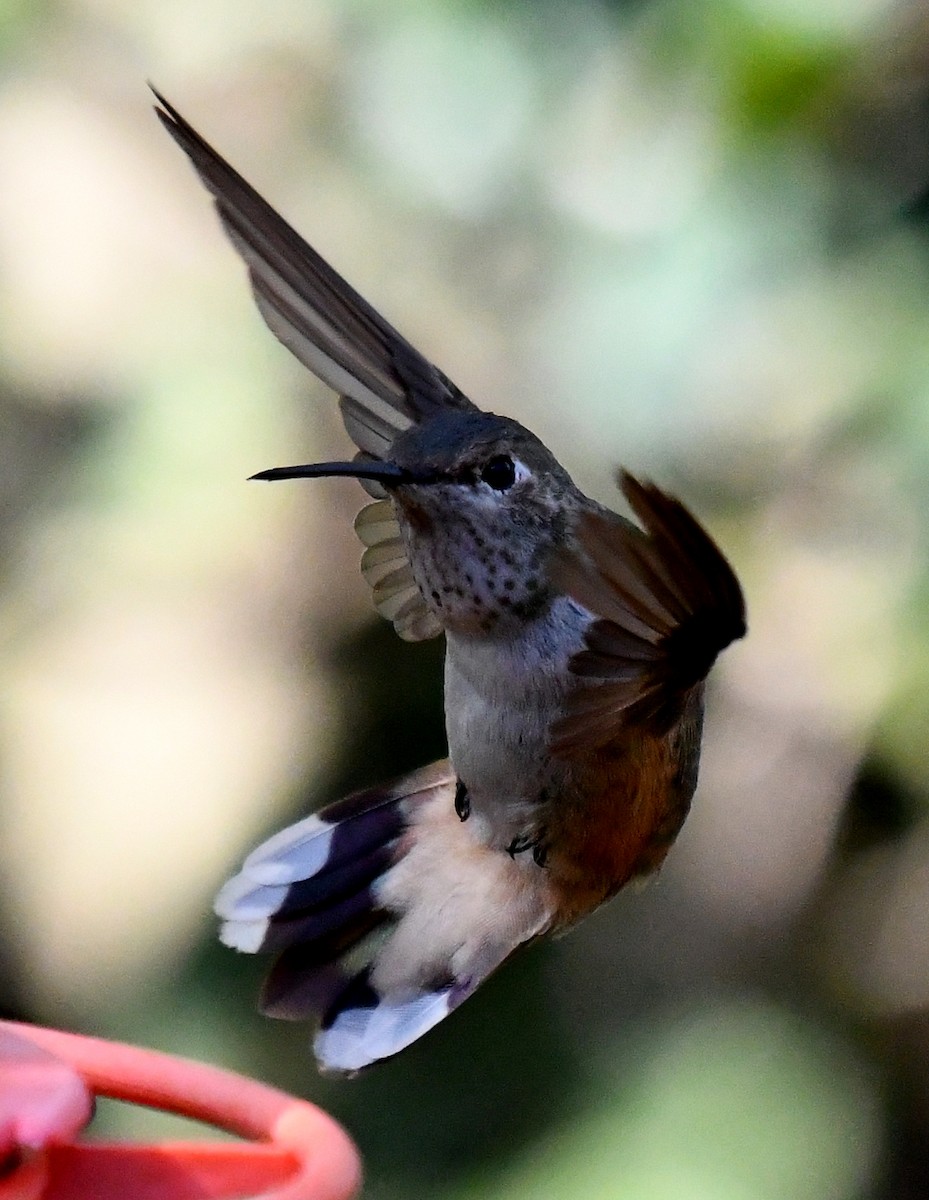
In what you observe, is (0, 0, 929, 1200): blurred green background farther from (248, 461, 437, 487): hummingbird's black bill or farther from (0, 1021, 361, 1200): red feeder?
(0, 1021, 361, 1200): red feeder

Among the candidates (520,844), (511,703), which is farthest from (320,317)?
(520,844)

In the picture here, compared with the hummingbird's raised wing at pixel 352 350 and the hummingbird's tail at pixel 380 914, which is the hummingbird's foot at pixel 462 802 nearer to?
the hummingbird's tail at pixel 380 914

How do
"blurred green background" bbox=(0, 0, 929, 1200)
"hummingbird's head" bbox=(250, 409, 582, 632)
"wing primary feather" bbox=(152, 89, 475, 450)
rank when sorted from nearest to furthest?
"hummingbird's head" bbox=(250, 409, 582, 632), "wing primary feather" bbox=(152, 89, 475, 450), "blurred green background" bbox=(0, 0, 929, 1200)

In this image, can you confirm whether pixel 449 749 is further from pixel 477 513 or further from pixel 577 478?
pixel 577 478

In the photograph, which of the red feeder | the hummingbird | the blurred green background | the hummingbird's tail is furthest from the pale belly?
the blurred green background

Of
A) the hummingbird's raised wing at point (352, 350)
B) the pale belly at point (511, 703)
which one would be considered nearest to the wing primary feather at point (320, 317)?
the hummingbird's raised wing at point (352, 350)

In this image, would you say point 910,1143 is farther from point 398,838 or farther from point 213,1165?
point 213,1165

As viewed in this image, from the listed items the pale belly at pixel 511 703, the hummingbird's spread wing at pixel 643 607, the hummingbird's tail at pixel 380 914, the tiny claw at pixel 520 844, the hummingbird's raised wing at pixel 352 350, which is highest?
the hummingbird's raised wing at pixel 352 350

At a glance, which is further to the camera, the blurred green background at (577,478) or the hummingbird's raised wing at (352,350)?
the blurred green background at (577,478)
